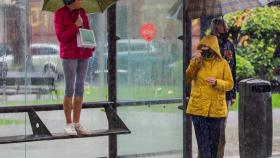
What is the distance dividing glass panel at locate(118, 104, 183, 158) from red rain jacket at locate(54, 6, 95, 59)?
4.74 feet

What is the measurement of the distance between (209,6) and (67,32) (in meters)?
2.32

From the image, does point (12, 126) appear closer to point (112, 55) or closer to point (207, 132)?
point (112, 55)

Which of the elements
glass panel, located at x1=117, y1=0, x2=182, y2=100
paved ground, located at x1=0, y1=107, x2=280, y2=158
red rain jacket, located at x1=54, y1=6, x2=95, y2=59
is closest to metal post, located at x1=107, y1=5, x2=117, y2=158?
glass panel, located at x1=117, y1=0, x2=182, y2=100

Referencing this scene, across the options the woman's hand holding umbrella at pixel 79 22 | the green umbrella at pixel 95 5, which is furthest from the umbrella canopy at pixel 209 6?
the woman's hand holding umbrella at pixel 79 22

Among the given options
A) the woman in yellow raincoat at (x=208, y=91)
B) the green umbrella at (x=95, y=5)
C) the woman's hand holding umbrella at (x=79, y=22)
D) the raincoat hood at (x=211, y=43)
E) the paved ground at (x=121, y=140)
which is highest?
the green umbrella at (x=95, y=5)

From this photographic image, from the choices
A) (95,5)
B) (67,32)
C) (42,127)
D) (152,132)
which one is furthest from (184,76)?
(42,127)

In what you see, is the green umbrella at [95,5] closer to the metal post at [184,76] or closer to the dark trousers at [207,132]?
the metal post at [184,76]

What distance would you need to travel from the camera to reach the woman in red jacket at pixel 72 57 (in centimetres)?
723

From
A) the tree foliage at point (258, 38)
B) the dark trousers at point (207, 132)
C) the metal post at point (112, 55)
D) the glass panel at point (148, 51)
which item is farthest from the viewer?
the tree foliage at point (258, 38)

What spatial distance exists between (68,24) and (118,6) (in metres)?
1.32

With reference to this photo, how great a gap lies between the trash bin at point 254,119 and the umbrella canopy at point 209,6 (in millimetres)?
1514

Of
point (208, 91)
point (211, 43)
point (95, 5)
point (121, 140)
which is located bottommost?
point (121, 140)

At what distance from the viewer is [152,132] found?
28.6 ft

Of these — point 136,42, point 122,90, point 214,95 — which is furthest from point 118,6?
point 214,95
